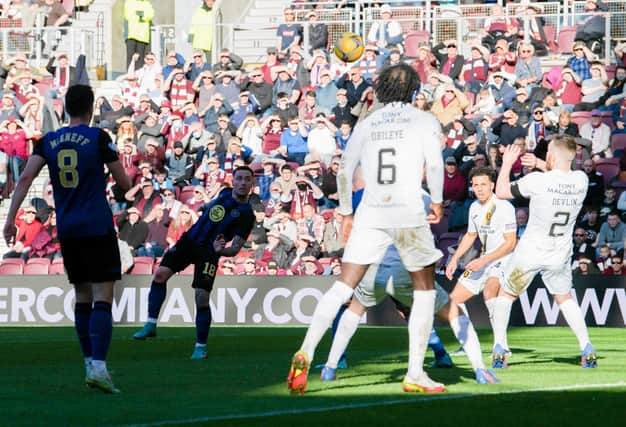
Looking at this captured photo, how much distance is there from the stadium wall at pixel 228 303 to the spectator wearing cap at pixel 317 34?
25.3 feet

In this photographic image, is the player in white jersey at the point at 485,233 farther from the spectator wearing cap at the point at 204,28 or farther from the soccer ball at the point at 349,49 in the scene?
the spectator wearing cap at the point at 204,28

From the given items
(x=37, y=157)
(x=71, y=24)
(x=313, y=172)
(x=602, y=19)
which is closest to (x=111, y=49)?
(x=71, y=24)

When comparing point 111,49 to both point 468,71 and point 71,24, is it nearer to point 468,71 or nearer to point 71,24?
point 71,24

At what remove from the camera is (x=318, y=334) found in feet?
32.0

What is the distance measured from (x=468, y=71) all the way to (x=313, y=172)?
3.80 metres

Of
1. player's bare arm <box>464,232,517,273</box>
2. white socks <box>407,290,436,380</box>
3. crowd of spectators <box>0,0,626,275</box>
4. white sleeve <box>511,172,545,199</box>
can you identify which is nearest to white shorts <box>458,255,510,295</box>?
player's bare arm <box>464,232,517,273</box>

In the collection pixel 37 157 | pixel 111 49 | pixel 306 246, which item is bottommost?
pixel 306 246

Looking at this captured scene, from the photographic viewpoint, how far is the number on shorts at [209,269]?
14.1m

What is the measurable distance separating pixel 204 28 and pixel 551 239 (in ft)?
61.9

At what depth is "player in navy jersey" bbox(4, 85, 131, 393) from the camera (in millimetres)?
10203

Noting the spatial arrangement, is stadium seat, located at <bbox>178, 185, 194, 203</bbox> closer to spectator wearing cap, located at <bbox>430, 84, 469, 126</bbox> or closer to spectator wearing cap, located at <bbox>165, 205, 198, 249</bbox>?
spectator wearing cap, located at <bbox>165, 205, 198, 249</bbox>

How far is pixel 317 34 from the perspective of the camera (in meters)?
28.5

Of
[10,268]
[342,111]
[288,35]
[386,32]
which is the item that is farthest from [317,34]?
[10,268]

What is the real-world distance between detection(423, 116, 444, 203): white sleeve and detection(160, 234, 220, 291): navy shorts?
494cm
